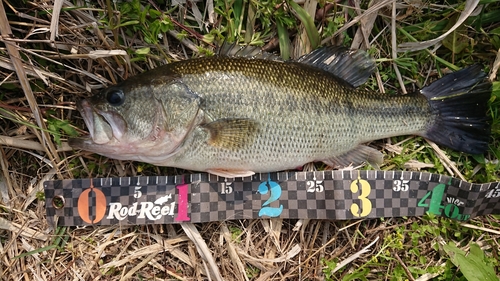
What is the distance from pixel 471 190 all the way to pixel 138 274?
2685mm

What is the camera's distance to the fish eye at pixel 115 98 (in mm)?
2412

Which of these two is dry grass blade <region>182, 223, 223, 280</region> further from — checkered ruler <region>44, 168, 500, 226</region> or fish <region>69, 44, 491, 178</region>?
fish <region>69, 44, 491, 178</region>

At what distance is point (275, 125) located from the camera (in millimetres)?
2547

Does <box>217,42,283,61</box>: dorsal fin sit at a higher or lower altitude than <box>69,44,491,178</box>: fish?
higher

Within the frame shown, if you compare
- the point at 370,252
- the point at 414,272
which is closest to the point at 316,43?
the point at 370,252

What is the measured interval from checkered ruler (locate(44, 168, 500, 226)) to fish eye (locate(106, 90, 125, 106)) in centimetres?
66

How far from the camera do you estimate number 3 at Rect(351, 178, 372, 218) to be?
2.79 metres

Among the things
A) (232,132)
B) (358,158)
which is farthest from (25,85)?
(358,158)

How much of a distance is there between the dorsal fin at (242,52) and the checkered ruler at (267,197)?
914 mm

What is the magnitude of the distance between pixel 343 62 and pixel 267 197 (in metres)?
1.21

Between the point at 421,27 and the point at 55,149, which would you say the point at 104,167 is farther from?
the point at 421,27

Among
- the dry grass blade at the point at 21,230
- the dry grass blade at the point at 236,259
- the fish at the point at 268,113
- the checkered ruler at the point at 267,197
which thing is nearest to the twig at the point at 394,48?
the fish at the point at 268,113

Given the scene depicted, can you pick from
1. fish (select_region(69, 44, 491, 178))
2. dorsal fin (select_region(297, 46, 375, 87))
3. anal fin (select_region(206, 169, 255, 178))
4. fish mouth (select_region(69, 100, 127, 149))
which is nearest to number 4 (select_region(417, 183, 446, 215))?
fish (select_region(69, 44, 491, 178))

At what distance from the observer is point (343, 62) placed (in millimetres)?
2807
